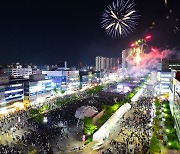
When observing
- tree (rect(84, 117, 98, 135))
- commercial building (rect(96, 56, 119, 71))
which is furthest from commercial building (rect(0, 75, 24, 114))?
commercial building (rect(96, 56, 119, 71))

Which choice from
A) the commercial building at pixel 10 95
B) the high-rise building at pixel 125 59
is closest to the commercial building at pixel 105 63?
the high-rise building at pixel 125 59

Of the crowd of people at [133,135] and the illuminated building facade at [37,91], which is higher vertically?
the illuminated building facade at [37,91]

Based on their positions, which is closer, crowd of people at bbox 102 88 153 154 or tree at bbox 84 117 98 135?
crowd of people at bbox 102 88 153 154

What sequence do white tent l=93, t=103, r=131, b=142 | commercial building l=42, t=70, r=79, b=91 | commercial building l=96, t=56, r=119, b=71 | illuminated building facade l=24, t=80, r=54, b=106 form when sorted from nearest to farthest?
white tent l=93, t=103, r=131, b=142 → illuminated building facade l=24, t=80, r=54, b=106 → commercial building l=42, t=70, r=79, b=91 → commercial building l=96, t=56, r=119, b=71

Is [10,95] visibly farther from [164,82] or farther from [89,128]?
[164,82]

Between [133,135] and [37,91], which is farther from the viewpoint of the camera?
[37,91]

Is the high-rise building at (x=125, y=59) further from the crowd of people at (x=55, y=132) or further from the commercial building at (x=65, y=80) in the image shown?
the crowd of people at (x=55, y=132)

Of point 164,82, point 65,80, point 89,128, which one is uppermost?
point 164,82

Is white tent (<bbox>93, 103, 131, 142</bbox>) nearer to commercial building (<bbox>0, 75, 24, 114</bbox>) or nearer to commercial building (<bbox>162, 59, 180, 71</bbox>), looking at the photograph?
commercial building (<bbox>0, 75, 24, 114</bbox>)

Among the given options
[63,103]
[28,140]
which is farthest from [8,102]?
[28,140]

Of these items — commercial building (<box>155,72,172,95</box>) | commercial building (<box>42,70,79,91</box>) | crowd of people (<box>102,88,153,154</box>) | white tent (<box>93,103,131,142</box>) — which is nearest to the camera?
crowd of people (<box>102,88,153,154</box>)

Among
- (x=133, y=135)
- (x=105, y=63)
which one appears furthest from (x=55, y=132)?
(x=105, y=63)

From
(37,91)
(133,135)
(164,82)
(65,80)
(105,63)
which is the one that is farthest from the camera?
(105,63)
